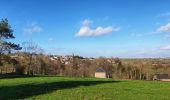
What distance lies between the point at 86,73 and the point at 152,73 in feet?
60.6

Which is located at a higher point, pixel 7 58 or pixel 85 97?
pixel 7 58

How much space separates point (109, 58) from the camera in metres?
112

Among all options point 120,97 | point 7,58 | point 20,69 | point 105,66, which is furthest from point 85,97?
point 105,66

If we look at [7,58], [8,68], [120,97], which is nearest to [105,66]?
[8,68]

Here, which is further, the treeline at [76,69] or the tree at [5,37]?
the treeline at [76,69]

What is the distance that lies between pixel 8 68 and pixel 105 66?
3103 centimetres

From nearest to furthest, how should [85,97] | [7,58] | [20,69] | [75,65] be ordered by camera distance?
[85,97] < [7,58] < [20,69] < [75,65]

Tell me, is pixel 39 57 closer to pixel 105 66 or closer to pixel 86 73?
pixel 86 73

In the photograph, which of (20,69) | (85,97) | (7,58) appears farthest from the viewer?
(20,69)

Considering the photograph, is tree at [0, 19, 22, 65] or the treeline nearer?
tree at [0, 19, 22, 65]

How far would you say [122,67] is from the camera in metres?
93.9

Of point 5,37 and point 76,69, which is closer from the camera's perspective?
point 5,37

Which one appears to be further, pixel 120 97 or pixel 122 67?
pixel 122 67

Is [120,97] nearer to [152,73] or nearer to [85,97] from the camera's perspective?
[85,97]
